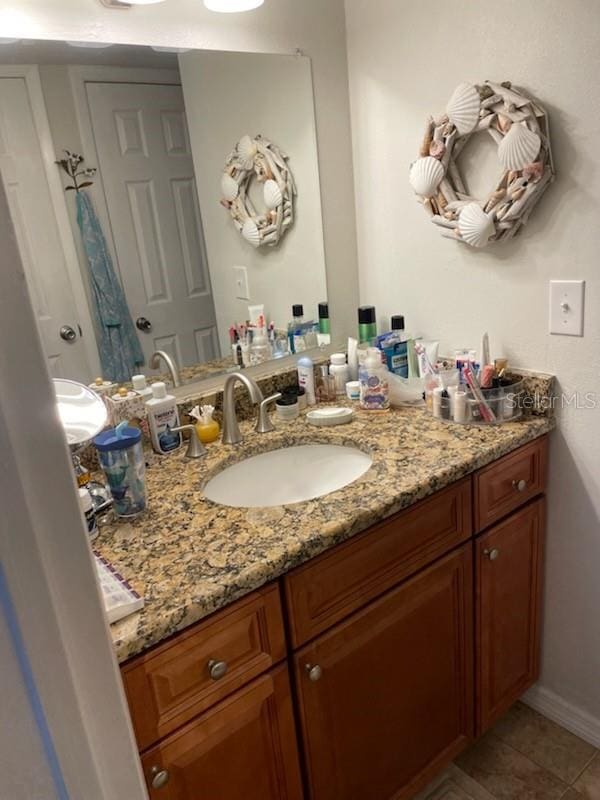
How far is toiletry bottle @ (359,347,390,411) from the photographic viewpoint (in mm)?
1503

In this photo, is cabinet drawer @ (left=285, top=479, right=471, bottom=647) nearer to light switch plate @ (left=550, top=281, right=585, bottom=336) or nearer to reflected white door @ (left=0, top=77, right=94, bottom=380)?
light switch plate @ (left=550, top=281, right=585, bottom=336)

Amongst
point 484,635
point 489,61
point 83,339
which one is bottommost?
point 484,635

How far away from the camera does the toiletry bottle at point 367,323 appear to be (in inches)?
64.2

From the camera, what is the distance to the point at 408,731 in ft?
4.23

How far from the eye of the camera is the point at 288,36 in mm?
1491

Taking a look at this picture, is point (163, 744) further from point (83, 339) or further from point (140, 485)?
point (83, 339)

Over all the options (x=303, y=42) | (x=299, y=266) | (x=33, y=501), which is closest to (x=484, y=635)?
(x=299, y=266)

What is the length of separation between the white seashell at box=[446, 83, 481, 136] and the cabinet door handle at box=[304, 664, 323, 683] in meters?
1.16

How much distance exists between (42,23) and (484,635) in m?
1.61

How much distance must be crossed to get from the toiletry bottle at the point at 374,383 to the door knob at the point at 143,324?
0.54m

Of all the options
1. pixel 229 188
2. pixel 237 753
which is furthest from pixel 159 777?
pixel 229 188

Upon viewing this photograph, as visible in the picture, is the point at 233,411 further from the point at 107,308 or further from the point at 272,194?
the point at 272,194

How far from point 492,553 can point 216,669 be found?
28.6 inches

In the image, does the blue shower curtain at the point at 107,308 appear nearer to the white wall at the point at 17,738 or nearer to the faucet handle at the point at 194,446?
the faucet handle at the point at 194,446
